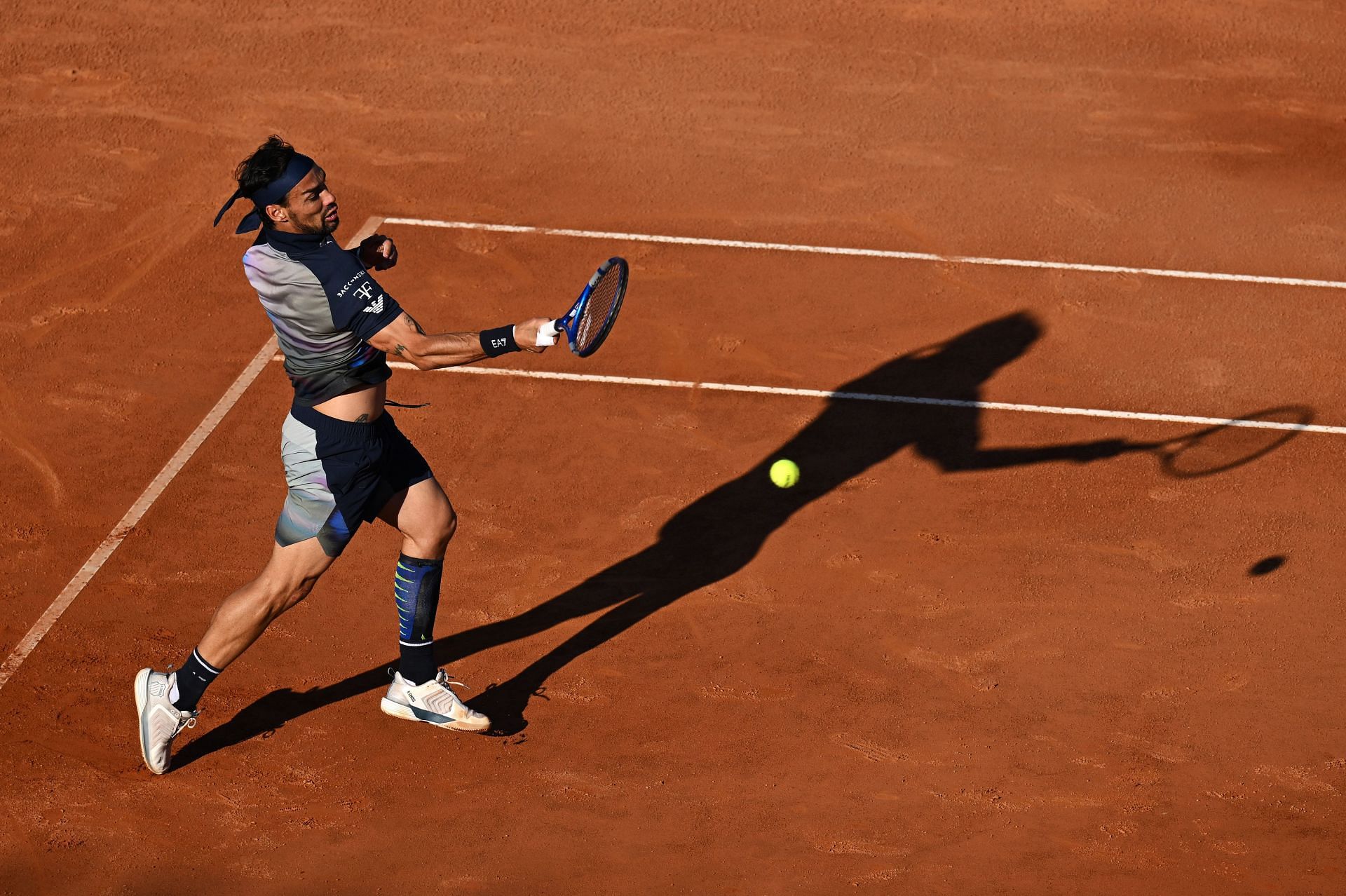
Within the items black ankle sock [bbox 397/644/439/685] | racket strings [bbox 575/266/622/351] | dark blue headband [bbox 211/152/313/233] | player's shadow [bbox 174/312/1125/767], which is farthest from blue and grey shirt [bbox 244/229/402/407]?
player's shadow [bbox 174/312/1125/767]

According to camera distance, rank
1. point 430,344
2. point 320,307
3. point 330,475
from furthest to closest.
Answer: point 330,475 → point 320,307 → point 430,344

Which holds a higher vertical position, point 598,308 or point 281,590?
point 598,308

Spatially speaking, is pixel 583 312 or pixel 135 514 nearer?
pixel 583 312

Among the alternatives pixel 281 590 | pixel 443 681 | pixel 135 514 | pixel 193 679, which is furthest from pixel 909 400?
pixel 193 679

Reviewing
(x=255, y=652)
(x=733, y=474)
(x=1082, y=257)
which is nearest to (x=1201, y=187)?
(x=1082, y=257)

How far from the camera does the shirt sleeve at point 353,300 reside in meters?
6.68

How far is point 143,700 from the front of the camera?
732 centimetres

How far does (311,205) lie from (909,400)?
5.05 m

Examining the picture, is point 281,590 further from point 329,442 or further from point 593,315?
point 593,315

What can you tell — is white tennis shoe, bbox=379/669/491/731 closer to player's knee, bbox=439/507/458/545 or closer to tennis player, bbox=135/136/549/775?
tennis player, bbox=135/136/549/775

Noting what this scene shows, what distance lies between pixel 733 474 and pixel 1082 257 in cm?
420

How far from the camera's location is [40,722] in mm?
7664

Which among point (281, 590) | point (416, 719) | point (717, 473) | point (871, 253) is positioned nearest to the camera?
point (281, 590)

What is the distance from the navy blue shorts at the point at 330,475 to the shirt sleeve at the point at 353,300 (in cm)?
56
